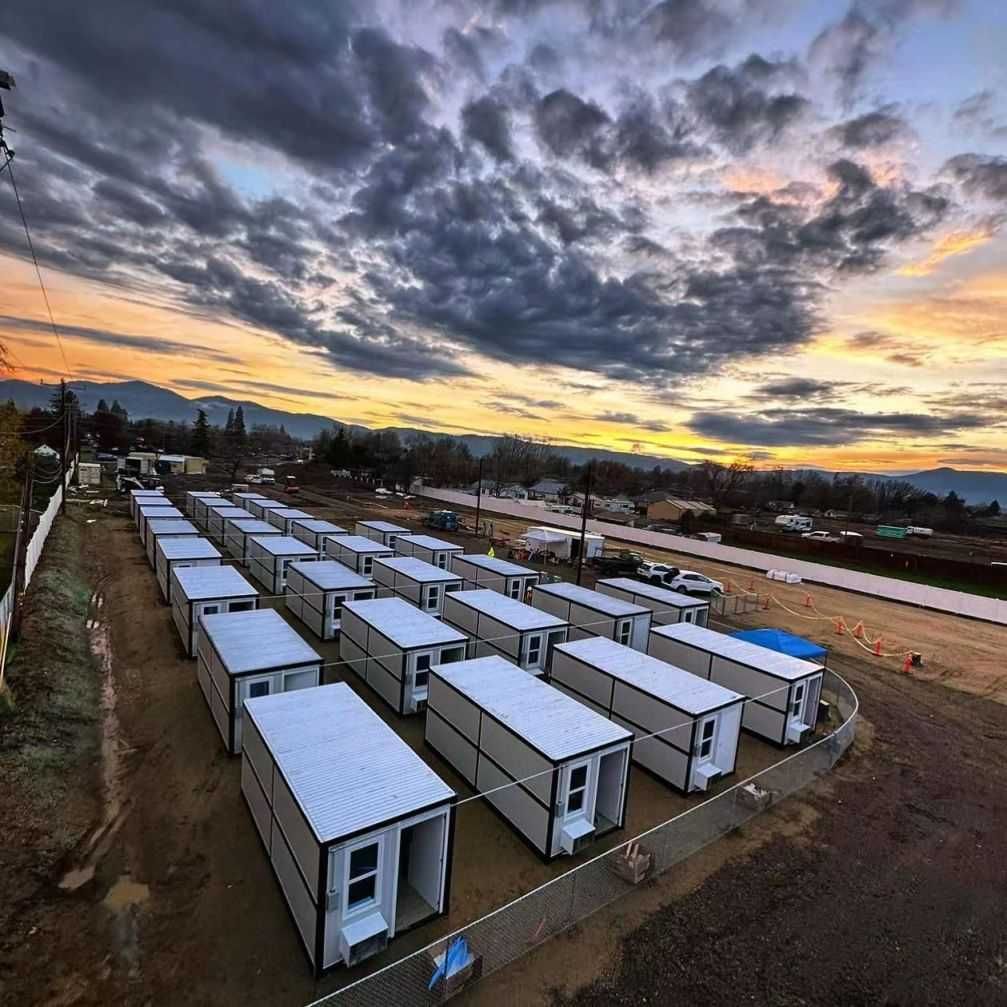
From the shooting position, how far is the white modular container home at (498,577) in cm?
3119

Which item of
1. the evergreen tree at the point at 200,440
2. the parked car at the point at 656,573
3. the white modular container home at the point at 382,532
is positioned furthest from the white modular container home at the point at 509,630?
the evergreen tree at the point at 200,440

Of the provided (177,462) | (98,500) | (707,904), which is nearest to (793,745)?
(707,904)

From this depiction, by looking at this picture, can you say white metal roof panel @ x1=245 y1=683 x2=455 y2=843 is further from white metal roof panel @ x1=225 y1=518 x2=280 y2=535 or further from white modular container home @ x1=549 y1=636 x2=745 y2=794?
white metal roof panel @ x1=225 y1=518 x2=280 y2=535

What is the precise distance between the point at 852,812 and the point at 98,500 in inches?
2610

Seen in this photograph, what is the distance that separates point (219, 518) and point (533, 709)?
35.6 meters

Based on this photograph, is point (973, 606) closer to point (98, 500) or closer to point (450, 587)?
point (450, 587)

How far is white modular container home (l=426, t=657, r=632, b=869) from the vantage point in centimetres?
1199

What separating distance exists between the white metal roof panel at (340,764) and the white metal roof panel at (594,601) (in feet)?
46.2

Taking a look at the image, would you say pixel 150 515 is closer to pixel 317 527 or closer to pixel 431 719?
pixel 317 527

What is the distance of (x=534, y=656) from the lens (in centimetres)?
2191

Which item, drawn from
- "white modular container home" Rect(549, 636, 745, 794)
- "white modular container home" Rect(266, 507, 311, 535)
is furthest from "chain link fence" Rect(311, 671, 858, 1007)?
"white modular container home" Rect(266, 507, 311, 535)

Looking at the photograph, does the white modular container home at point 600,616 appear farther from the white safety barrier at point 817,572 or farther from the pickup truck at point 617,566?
the white safety barrier at point 817,572

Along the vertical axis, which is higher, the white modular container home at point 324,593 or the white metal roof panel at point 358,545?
the white metal roof panel at point 358,545

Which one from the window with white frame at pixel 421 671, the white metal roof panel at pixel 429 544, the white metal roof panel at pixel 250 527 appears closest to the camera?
the window with white frame at pixel 421 671
